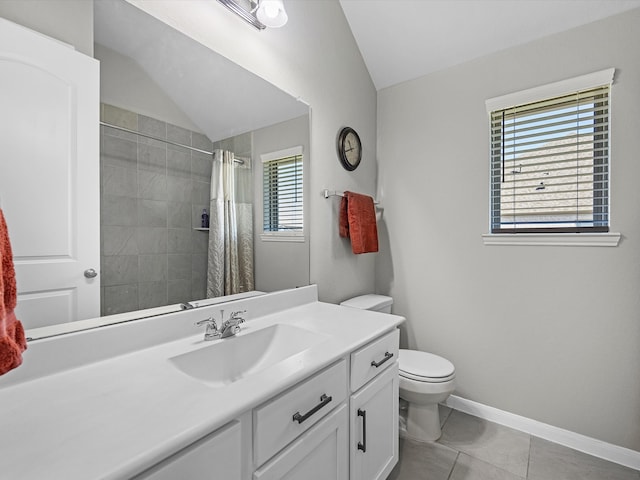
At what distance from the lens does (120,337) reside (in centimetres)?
98

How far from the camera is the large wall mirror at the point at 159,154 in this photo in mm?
987

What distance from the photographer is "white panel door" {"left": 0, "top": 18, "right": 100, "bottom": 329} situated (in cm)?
80

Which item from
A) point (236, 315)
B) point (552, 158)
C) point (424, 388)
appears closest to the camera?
point (236, 315)

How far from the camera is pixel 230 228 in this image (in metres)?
1.37

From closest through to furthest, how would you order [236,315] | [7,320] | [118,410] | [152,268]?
1. [7,320]
2. [118,410]
3. [152,268]
4. [236,315]

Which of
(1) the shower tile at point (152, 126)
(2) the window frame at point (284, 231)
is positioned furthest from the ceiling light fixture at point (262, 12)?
(1) the shower tile at point (152, 126)

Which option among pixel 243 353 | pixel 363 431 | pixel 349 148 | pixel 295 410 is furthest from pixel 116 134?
pixel 349 148

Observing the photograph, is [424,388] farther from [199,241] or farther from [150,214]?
[150,214]

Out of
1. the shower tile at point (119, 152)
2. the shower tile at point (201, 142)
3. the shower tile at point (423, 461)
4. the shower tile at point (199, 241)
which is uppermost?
the shower tile at point (201, 142)

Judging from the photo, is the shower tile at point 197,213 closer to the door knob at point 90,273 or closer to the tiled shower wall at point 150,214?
the tiled shower wall at point 150,214

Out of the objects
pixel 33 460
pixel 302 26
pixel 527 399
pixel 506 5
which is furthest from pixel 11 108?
pixel 527 399

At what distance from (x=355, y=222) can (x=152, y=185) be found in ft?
4.09

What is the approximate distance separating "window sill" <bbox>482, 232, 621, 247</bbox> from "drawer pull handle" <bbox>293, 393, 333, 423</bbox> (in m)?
1.53

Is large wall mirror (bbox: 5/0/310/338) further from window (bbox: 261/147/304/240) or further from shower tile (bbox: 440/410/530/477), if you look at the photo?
shower tile (bbox: 440/410/530/477)
